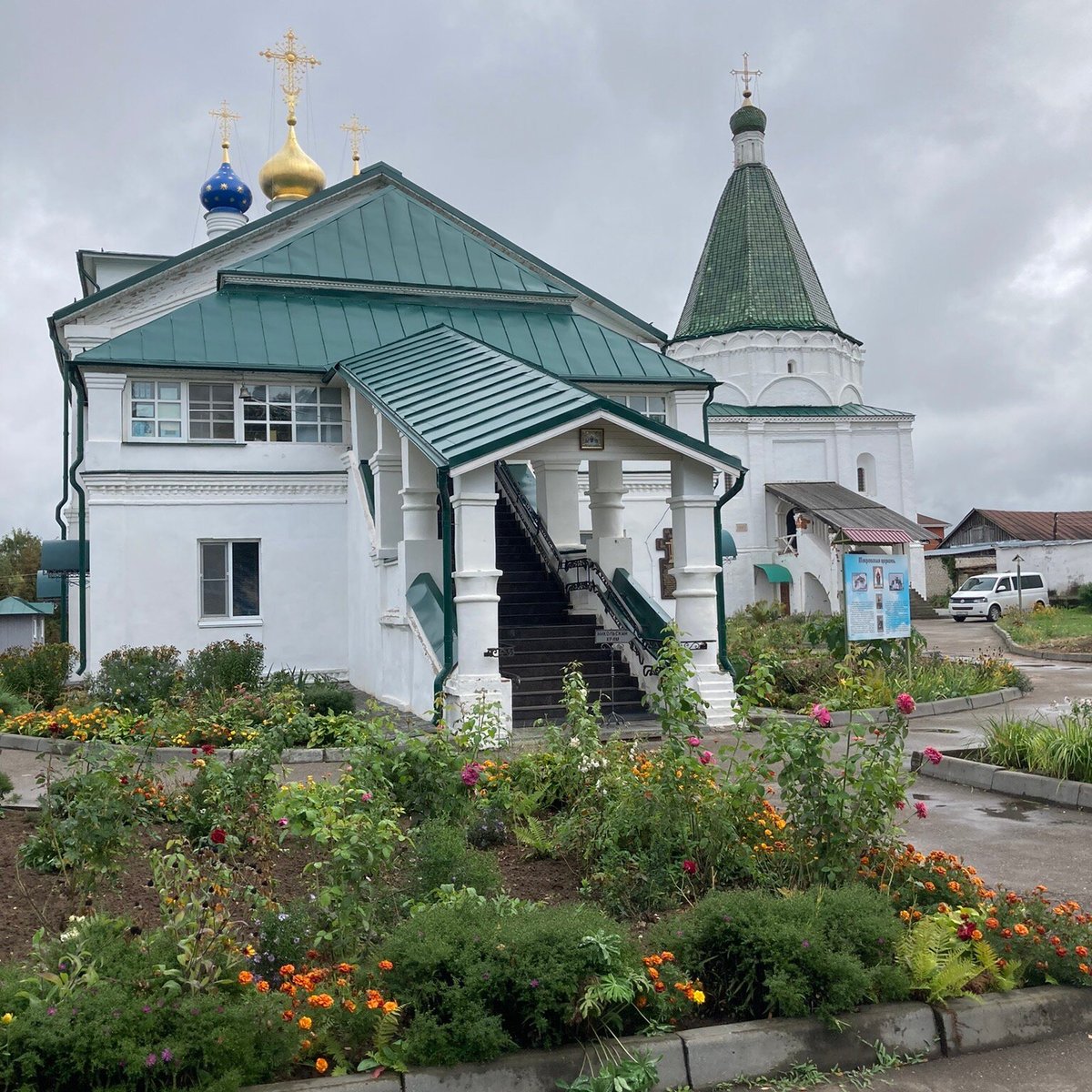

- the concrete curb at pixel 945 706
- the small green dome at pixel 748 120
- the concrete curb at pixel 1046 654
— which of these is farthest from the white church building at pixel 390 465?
the small green dome at pixel 748 120

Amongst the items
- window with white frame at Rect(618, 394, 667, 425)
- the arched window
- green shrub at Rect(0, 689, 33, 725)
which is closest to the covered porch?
window with white frame at Rect(618, 394, 667, 425)

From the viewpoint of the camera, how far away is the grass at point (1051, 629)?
81.7 ft

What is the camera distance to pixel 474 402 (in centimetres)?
1348

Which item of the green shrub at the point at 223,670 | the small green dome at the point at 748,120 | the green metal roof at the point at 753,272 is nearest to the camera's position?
the green shrub at the point at 223,670

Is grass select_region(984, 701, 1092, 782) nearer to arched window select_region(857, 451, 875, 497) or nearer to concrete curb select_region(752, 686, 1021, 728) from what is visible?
concrete curb select_region(752, 686, 1021, 728)

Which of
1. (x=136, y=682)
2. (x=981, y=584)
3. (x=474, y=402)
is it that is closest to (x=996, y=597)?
(x=981, y=584)

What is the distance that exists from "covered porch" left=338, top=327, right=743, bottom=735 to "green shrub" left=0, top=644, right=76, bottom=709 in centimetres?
419

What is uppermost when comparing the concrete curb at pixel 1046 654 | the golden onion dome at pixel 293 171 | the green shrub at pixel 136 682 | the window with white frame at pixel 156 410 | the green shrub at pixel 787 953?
the golden onion dome at pixel 293 171

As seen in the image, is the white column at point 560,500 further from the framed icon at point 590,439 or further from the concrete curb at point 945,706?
the concrete curb at point 945,706

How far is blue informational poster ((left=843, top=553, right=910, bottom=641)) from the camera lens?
1436 centimetres

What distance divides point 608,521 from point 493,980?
11.8 m

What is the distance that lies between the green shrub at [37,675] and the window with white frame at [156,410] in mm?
4302

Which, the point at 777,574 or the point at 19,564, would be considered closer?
the point at 777,574

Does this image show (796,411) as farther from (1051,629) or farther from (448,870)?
(448,870)
